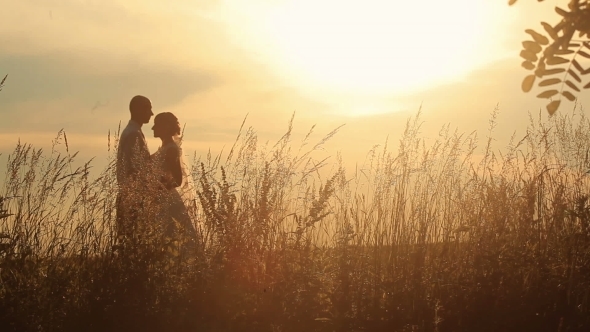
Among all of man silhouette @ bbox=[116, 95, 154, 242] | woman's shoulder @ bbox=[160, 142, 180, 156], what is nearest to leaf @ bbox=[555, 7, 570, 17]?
man silhouette @ bbox=[116, 95, 154, 242]

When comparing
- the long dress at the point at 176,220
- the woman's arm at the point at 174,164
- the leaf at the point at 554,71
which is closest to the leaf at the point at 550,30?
the leaf at the point at 554,71

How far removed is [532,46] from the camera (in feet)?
7.09

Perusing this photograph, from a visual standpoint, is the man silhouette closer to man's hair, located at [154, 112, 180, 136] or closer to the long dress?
the long dress

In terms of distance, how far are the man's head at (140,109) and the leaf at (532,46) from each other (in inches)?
197

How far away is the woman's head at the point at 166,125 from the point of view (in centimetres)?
689

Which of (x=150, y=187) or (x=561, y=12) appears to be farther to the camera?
(x=150, y=187)

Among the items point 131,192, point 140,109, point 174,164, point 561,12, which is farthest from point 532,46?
point 140,109

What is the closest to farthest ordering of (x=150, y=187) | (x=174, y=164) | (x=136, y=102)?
1. (x=150, y=187)
2. (x=174, y=164)
3. (x=136, y=102)

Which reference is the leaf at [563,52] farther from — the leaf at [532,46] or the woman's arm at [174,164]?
Answer: the woman's arm at [174,164]

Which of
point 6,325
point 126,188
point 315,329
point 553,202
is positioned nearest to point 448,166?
point 553,202

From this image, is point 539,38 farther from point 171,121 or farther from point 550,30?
point 171,121

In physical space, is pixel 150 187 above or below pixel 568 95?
below

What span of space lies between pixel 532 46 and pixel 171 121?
17.0 feet

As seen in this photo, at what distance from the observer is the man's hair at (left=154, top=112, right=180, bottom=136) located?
6891 millimetres
